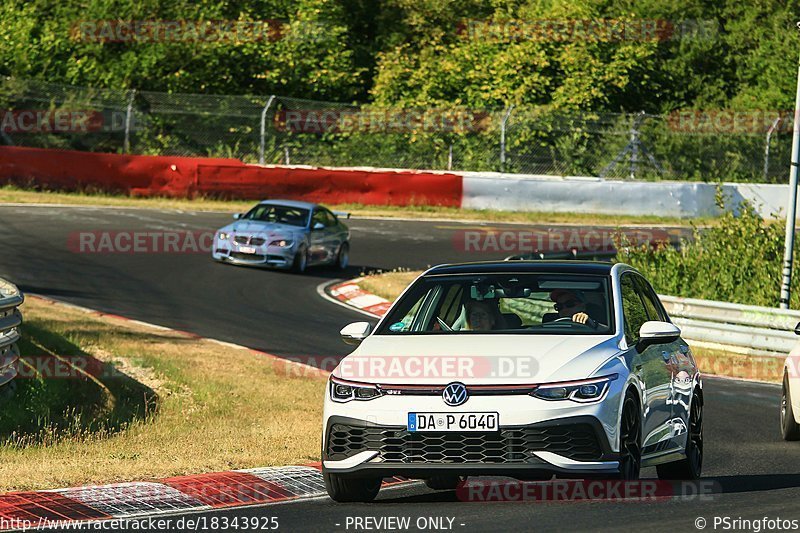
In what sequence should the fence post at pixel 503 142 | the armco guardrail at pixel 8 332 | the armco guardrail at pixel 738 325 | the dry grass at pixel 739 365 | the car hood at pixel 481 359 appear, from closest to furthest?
the car hood at pixel 481 359 < the armco guardrail at pixel 8 332 < the dry grass at pixel 739 365 < the armco guardrail at pixel 738 325 < the fence post at pixel 503 142

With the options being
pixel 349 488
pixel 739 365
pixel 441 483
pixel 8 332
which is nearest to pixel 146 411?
pixel 8 332

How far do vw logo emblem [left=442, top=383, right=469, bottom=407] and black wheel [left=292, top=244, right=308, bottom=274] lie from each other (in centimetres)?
1932

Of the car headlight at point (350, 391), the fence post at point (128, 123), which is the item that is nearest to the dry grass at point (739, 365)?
the car headlight at point (350, 391)

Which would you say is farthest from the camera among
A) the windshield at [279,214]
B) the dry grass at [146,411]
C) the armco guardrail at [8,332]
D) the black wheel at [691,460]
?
the windshield at [279,214]

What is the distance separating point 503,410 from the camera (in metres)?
8.01

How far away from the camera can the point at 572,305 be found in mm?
9406

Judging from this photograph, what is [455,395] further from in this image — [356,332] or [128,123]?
[128,123]

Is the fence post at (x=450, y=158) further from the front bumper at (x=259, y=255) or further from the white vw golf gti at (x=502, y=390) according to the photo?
the white vw golf gti at (x=502, y=390)

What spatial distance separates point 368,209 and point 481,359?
1165 inches

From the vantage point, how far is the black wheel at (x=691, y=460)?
998cm

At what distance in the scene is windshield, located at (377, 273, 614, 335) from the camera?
9.23m

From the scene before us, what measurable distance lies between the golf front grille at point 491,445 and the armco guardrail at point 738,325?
41.1 feet

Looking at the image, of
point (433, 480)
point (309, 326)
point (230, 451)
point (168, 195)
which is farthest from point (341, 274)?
point (433, 480)

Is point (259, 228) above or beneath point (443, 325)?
beneath
